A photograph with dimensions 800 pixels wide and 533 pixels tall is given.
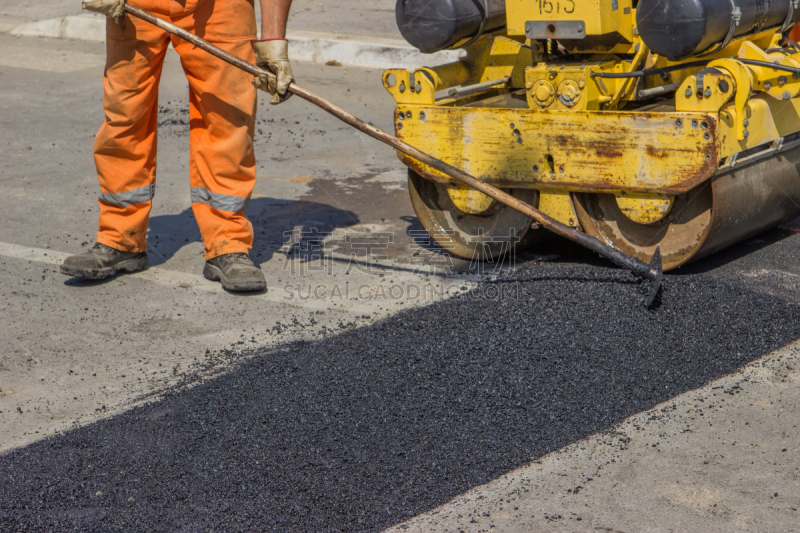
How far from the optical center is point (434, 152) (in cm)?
395

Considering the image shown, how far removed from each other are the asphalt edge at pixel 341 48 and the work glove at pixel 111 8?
14.5 ft

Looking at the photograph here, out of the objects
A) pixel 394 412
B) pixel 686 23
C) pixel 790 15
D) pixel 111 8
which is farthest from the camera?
pixel 790 15

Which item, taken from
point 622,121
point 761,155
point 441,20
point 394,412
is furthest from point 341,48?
point 394,412

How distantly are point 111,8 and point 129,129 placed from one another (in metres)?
0.53

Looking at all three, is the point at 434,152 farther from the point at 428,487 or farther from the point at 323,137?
the point at 323,137

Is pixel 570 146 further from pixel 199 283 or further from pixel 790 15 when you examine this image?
pixel 199 283

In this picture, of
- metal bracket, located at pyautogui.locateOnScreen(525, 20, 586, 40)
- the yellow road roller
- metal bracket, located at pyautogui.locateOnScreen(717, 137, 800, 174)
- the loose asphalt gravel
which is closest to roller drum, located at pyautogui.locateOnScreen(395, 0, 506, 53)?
the yellow road roller

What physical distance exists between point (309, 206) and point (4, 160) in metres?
2.26

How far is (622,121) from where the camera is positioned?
350cm

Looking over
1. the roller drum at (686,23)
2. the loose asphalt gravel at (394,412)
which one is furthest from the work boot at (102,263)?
the roller drum at (686,23)

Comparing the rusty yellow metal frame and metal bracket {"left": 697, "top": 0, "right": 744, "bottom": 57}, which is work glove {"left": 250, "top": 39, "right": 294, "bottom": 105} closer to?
the rusty yellow metal frame

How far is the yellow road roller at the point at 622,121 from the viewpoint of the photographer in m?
3.36

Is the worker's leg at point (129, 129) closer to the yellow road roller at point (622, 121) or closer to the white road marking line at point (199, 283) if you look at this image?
the white road marking line at point (199, 283)

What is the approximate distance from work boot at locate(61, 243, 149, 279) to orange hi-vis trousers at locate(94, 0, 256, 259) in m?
0.05
